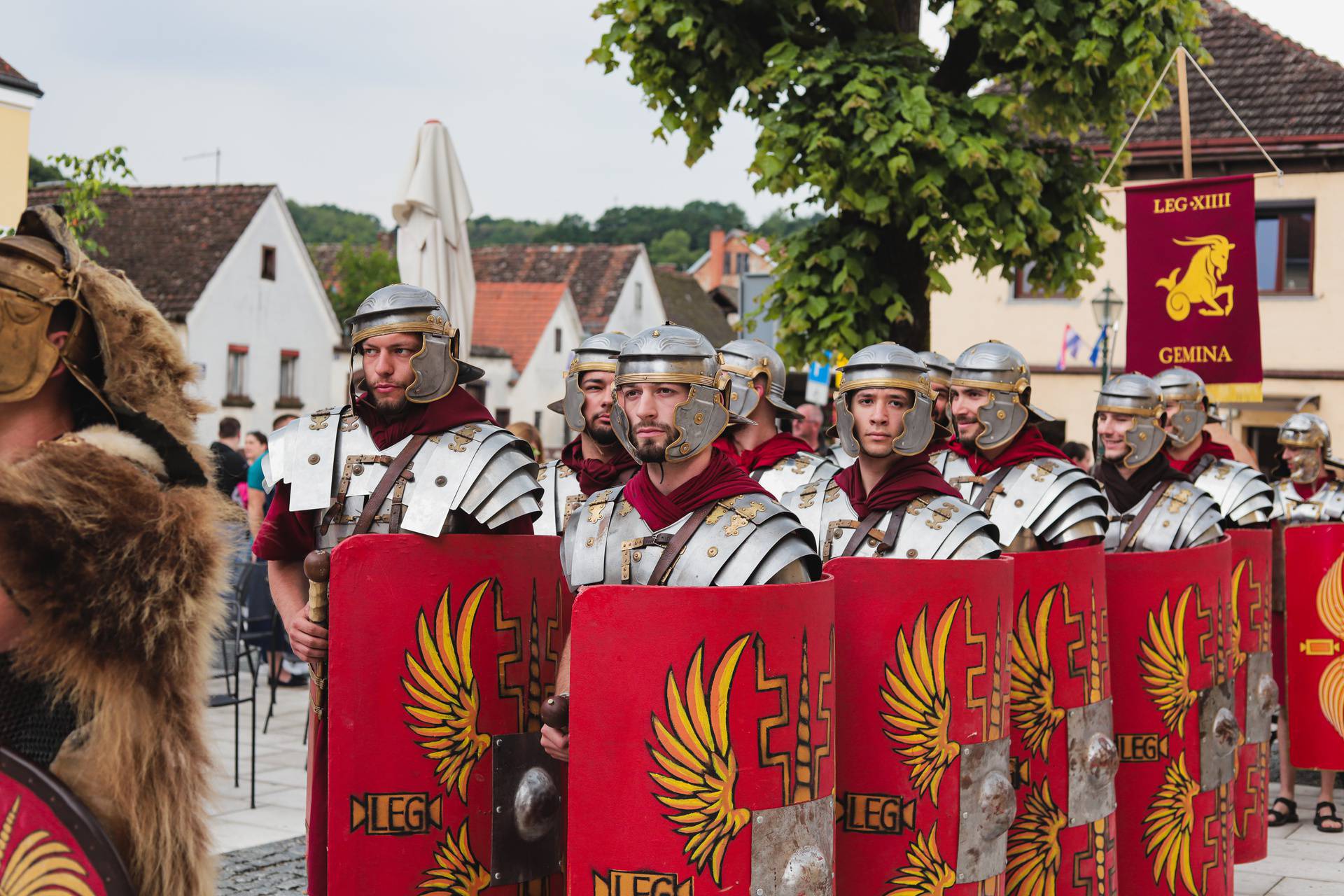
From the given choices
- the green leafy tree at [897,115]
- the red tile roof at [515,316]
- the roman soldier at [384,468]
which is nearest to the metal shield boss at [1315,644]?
the green leafy tree at [897,115]

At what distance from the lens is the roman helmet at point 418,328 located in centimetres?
Result: 391

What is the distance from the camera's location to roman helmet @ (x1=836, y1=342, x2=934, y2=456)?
4203 mm

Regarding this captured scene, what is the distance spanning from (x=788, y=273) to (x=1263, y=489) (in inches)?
135

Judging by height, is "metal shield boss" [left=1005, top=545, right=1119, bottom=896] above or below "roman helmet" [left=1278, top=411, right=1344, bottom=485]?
below

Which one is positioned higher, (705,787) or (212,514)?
(212,514)

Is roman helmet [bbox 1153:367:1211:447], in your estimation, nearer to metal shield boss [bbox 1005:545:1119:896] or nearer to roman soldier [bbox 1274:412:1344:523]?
roman soldier [bbox 1274:412:1344:523]

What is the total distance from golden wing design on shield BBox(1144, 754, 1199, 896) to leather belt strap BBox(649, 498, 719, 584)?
237 centimetres

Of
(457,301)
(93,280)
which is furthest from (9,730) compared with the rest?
(457,301)

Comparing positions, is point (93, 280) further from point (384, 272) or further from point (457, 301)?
point (384, 272)

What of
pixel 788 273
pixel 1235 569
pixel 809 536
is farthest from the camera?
pixel 788 273

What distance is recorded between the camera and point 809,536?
3.31 meters

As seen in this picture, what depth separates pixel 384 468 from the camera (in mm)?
3840

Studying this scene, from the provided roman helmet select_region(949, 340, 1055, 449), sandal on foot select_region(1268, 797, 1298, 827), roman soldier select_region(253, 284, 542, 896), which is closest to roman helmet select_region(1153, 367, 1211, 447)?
sandal on foot select_region(1268, 797, 1298, 827)

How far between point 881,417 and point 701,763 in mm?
1541
